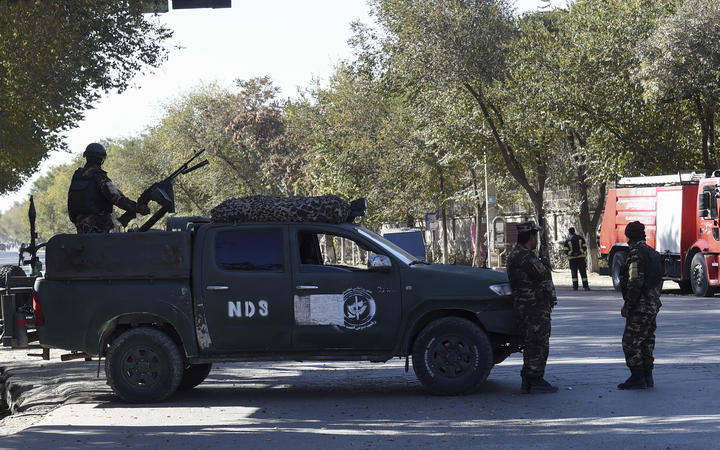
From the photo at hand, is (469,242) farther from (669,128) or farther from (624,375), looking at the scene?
(624,375)

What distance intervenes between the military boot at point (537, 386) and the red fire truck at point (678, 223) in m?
16.2

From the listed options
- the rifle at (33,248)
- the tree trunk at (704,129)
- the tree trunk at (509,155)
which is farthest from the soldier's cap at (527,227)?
the tree trunk at (509,155)

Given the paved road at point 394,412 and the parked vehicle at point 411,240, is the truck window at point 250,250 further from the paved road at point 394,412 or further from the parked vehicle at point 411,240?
the parked vehicle at point 411,240

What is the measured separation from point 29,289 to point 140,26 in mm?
13853

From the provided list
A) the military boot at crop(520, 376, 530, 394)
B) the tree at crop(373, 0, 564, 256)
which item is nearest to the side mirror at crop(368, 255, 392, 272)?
the military boot at crop(520, 376, 530, 394)

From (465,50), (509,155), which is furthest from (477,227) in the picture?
(465,50)

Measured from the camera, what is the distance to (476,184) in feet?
173

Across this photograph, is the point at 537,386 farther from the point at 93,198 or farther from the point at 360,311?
the point at 93,198

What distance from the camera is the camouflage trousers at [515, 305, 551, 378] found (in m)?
10.8

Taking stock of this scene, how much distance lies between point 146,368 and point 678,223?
19.6 meters

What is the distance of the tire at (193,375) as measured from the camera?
488 inches

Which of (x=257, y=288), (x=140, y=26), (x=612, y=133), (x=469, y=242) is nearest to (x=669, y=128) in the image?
(x=612, y=133)

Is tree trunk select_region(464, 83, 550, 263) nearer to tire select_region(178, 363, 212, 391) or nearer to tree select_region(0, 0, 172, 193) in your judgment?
tree select_region(0, 0, 172, 193)

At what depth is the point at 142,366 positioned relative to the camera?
11320mm
